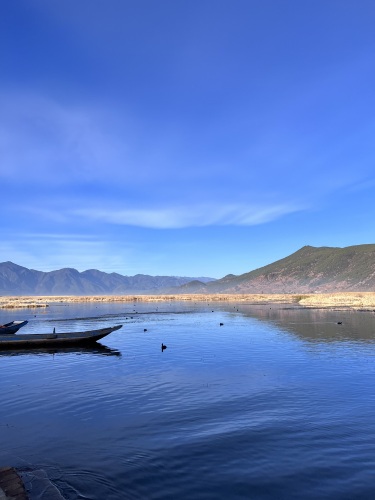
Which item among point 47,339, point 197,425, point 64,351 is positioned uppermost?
point 47,339

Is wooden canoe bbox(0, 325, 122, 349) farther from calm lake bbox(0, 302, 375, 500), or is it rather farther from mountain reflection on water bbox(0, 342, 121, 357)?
calm lake bbox(0, 302, 375, 500)

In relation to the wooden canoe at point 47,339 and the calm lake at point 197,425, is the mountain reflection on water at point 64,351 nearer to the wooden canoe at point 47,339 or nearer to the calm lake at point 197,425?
the wooden canoe at point 47,339

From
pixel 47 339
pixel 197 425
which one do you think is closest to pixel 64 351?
pixel 47 339

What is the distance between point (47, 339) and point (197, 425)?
29544 mm

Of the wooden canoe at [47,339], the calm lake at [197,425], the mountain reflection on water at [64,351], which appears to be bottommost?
the calm lake at [197,425]

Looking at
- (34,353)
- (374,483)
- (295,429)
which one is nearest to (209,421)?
(295,429)

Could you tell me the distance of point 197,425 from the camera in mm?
16766

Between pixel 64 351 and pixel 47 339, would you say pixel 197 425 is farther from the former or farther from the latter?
pixel 47 339

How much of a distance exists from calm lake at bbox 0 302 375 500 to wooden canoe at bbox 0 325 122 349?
7.04 metres

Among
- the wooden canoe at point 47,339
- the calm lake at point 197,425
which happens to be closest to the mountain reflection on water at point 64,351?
the wooden canoe at point 47,339

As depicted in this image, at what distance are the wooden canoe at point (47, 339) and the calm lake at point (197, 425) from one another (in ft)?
23.1

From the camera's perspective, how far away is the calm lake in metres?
11.9

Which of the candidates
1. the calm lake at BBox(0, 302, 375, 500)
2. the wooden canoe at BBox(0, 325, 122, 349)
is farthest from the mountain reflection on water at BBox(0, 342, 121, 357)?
the calm lake at BBox(0, 302, 375, 500)

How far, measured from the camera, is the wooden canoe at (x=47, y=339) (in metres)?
41.5
